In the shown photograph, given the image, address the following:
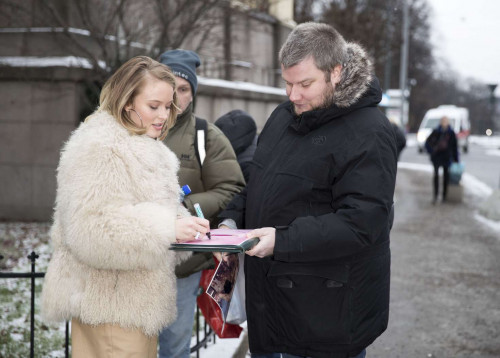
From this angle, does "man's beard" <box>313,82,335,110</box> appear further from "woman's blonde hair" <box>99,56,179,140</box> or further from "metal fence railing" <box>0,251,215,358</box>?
"metal fence railing" <box>0,251,215,358</box>

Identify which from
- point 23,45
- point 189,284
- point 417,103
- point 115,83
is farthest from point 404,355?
point 417,103

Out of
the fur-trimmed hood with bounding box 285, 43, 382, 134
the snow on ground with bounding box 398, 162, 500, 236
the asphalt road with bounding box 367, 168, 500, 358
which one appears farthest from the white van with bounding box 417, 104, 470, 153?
the fur-trimmed hood with bounding box 285, 43, 382, 134

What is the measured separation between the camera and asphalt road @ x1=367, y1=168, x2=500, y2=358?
523 centimetres

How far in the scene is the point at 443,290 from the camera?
271 inches

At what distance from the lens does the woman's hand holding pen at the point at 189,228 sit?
92.9 inches

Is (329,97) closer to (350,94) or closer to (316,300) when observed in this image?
(350,94)

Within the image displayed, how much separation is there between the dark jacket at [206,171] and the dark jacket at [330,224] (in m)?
0.67

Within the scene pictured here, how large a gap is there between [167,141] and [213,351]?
1.72 metres

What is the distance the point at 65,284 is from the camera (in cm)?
242

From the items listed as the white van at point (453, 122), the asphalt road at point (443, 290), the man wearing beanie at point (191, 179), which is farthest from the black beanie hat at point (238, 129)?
the white van at point (453, 122)

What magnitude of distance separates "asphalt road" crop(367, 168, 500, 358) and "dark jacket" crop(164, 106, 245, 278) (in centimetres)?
240

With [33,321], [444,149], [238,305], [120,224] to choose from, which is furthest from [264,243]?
[444,149]

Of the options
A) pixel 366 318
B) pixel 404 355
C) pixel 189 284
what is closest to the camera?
pixel 366 318

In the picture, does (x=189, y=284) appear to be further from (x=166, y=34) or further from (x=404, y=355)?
(x=166, y=34)
